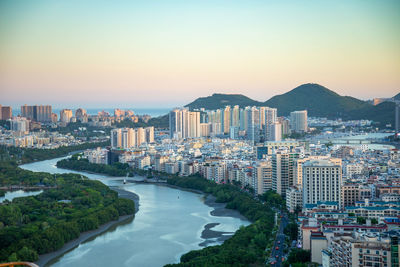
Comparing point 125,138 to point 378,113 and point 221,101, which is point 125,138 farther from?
point 221,101

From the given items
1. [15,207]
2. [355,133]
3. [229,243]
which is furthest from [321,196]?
[355,133]

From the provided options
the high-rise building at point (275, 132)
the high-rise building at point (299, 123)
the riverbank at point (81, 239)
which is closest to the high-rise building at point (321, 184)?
the riverbank at point (81, 239)

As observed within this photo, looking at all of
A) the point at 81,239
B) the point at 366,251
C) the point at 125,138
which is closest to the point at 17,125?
the point at 125,138

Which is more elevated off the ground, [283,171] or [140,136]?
[140,136]

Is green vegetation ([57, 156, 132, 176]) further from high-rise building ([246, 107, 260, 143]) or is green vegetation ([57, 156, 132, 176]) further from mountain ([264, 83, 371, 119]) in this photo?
mountain ([264, 83, 371, 119])

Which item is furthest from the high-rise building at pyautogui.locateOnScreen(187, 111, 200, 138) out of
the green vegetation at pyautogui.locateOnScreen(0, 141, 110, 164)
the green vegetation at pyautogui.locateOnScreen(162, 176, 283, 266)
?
the green vegetation at pyautogui.locateOnScreen(162, 176, 283, 266)
